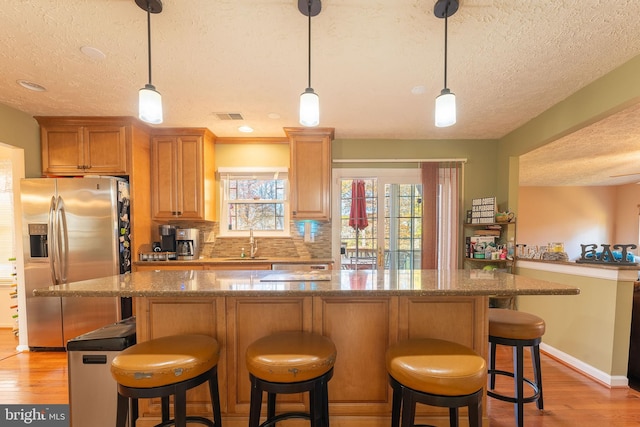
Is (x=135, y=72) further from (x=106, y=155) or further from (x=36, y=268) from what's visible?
(x=36, y=268)

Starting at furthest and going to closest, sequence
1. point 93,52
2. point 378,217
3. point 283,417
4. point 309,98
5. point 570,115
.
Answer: point 378,217
point 570,115
point 93,52
point 309,98
point 283,417

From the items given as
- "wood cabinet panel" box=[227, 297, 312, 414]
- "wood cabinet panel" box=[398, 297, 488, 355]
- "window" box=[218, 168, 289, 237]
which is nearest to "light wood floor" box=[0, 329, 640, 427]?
"wood cabinet panel" box=[398, 297, 488, 355]

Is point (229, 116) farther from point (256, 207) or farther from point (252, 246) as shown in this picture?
point (252, 246)

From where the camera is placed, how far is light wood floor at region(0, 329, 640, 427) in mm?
1910

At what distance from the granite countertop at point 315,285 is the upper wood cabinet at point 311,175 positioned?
1.71 meters

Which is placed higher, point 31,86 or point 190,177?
point 31,86

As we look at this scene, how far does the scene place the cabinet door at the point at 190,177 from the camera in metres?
3.46

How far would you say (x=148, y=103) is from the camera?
4.89ft

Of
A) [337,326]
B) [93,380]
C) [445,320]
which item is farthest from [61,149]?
[445,320]

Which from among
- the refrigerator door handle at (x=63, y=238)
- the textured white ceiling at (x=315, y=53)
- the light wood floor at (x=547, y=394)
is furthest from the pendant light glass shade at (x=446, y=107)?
the refrigerator door handle at (x=63, y=238)

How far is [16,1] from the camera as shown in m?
1.47

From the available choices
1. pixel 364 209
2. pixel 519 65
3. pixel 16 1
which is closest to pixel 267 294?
pixel 16 1

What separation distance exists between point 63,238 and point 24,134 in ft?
4.00

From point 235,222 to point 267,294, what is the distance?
273cm
